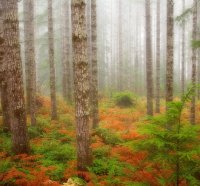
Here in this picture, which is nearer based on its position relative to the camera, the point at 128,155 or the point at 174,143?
the point at 174,143

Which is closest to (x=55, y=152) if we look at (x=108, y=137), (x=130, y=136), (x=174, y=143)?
(x=108, y=137)

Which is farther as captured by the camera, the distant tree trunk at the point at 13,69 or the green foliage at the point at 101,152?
the green foliage at the point at 101,152

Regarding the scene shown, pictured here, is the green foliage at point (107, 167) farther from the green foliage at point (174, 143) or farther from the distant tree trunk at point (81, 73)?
the green foliage at point (174, 143)

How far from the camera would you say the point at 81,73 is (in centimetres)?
709

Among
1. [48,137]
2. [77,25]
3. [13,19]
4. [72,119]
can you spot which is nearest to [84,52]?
[77,25]

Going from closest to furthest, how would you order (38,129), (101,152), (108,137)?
(101,152) → (108,137) → (38,129)

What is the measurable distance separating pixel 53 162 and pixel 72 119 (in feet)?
23.5

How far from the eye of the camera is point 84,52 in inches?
280

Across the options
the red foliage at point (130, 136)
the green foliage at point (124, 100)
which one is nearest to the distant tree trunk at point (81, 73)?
the red foliage at point (130, 136)

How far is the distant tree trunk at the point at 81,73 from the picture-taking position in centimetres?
699

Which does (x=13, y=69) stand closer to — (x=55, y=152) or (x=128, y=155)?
(x=55, y=152)

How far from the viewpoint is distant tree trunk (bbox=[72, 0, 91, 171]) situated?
→ 6992mm

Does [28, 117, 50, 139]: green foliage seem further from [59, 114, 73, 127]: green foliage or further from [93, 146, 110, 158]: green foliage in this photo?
[93, 146, 110, 158]: green foliage

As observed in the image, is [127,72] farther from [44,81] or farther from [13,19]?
[13,19]
